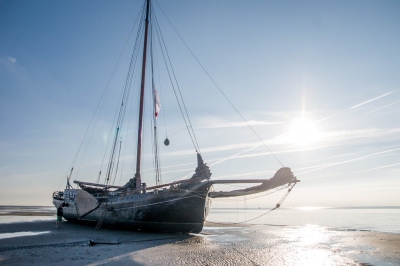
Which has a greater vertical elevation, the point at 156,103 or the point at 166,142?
the point at 156,103

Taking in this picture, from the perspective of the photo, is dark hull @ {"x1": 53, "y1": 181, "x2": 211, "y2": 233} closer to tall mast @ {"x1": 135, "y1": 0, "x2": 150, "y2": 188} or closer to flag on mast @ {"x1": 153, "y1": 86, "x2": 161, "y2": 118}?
tall mast @ {"x1": 135, "y1": 0, "x2": 150, "y2": 188}

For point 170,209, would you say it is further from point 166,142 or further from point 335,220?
point 335,220

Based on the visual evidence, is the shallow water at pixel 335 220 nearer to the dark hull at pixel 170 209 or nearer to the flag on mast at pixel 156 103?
the dark hull at pixel 170 209

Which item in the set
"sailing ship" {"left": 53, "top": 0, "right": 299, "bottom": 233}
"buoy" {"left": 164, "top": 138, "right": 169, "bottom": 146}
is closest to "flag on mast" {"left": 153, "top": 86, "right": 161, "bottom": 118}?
"buoy" {"left": 164, "top": 138, "right": 169, "bottom": 146}

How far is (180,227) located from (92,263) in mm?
11339

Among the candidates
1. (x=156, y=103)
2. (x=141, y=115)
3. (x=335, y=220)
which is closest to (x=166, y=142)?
(x=141, y=115)

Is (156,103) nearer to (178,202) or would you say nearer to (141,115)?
(141,115)

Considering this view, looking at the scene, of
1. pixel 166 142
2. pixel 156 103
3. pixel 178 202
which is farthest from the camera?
pixel 156 103

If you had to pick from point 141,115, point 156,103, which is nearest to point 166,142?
point 141,115

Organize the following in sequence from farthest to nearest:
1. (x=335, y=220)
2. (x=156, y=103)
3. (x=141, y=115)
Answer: (x=335, y=220), (x=156, y=103), (x=141, y=115)

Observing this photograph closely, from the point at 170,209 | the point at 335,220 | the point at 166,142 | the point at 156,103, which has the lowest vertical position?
the point at 335,220

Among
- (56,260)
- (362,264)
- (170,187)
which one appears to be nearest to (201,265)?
(56,260)

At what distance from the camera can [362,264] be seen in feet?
36.6

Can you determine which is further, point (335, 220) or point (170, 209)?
point (335, 220)
